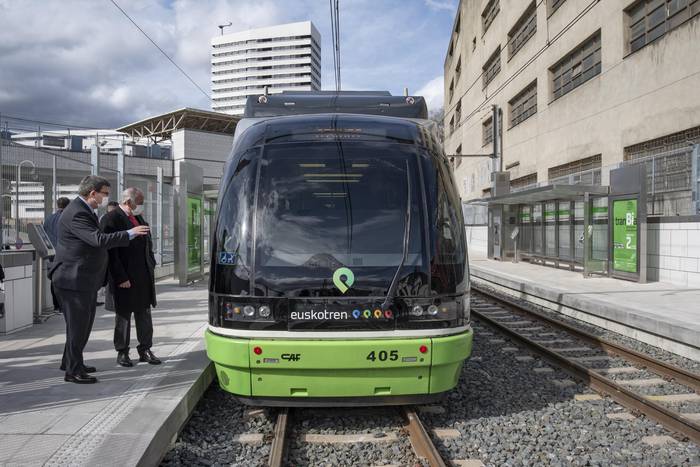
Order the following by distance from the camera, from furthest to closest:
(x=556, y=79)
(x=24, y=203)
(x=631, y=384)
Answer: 1. (x=556, y=79)
2. (x=24, y=203)
3. (x=631, y=384)

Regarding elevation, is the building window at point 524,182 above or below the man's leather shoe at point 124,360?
above

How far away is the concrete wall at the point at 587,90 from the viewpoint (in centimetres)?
1529

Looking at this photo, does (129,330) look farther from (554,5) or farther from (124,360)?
(554,5)

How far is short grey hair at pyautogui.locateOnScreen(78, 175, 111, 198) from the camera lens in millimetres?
5004

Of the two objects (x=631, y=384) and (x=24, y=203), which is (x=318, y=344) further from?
(x=24, y=203)

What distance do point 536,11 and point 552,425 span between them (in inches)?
984

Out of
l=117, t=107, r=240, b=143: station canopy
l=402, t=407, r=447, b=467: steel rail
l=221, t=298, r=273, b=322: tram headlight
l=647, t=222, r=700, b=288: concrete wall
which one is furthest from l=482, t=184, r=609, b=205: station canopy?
l=117, t=107, r=240, b=143: station canopy

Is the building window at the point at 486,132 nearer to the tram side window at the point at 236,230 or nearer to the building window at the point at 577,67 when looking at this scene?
the building window at the point at 577,67

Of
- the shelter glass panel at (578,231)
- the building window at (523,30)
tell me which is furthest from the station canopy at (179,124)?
the shelter glass panel at (578,231)

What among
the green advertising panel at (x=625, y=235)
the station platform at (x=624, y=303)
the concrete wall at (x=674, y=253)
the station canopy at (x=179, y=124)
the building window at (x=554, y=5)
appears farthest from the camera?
the station canopy at (x=179, y=124)

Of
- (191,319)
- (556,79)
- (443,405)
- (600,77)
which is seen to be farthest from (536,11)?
(443,405)

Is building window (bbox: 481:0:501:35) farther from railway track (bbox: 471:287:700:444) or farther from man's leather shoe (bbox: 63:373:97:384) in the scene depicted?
man's leather shoe (bbox: 63:373:97:384)

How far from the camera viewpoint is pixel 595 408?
504 centimetres

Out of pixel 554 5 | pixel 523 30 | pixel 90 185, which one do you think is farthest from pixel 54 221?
pixel 523 30
